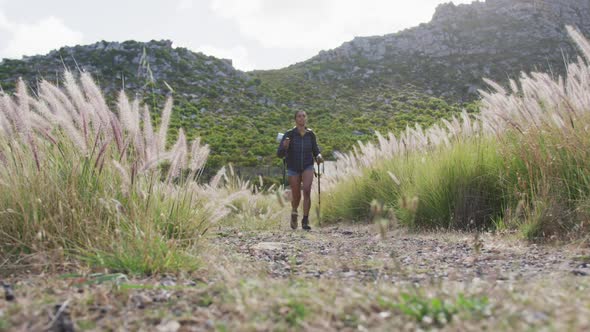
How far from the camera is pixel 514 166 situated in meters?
4.53

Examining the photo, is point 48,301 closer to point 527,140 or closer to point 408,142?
point 527,140

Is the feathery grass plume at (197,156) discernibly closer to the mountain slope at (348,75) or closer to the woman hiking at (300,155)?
the woman hiking at (300,155)

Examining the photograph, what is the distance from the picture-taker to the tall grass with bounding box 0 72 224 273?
2547 millimetres

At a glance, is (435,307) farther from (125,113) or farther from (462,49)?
(462,49)

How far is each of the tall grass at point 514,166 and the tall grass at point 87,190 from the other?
150 cm

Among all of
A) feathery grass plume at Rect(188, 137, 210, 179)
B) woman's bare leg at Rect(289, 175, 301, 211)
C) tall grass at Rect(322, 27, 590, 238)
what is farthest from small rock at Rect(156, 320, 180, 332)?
woman's bare leg at Rect(289, 175, 301, 211)

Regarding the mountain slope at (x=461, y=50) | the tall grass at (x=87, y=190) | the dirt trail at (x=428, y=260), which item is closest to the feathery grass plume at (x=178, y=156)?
the tall grass at (x=87, y=190)

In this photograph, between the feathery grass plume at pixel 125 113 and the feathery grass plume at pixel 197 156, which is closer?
the feathery grass plume at pixel 125 113

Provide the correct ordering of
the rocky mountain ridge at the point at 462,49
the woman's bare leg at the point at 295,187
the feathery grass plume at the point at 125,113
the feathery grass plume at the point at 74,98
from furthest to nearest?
1. the rocky mountain ridge at the point at 462,49
2. the woman's bare leg at the point at 295,187
3. the feathery grass plume at the point at 74,98
4. the feathery grass plume at the point at 125,113

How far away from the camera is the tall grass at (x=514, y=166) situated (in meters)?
3.71

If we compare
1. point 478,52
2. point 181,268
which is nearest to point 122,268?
point 181,268

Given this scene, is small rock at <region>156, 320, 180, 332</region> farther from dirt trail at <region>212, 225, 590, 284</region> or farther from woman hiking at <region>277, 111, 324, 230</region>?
woman hiking at <region>277, 111, 324, 230</region>

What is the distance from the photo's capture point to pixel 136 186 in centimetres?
298

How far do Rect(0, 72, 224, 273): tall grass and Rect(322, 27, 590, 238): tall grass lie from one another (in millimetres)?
1498
